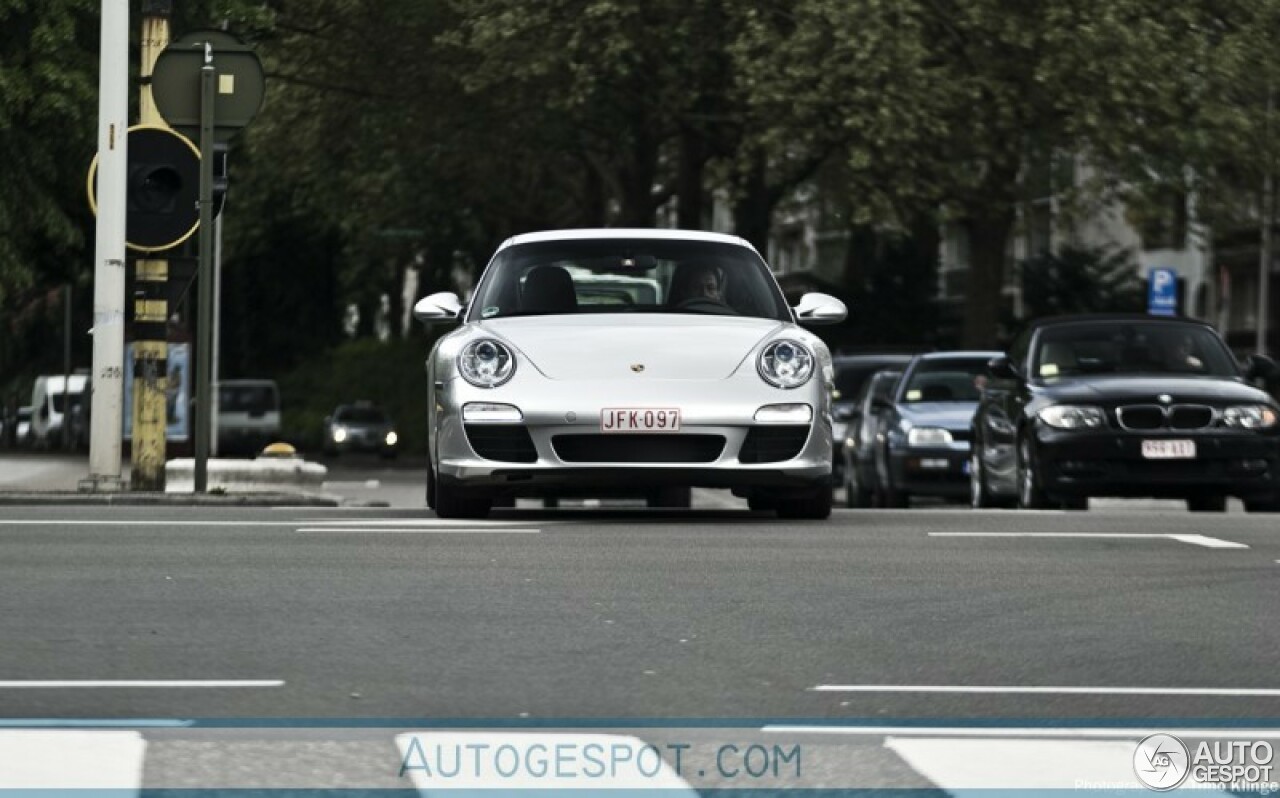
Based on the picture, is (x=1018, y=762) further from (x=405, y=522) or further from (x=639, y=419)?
(x=405, y=522)

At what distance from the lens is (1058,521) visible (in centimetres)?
1522

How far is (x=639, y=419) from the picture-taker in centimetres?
1460

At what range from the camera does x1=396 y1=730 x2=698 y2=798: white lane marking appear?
6340mm

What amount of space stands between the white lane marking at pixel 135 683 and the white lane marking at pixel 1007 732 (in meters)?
1.59

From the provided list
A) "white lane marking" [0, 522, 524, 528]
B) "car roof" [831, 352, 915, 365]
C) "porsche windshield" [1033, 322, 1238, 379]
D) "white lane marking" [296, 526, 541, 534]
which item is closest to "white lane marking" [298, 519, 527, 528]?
"white lane marking" [0, 522, 524, 528]

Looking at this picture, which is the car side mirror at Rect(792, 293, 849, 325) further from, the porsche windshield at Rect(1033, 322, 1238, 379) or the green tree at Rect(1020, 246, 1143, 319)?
the green tree at Rect(1020, 246, 1143, 319)

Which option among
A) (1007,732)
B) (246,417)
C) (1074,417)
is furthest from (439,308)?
(246,417)

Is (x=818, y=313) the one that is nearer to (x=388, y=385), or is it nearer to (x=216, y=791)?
(x=216, y=791)

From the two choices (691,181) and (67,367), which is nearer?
(691,181)

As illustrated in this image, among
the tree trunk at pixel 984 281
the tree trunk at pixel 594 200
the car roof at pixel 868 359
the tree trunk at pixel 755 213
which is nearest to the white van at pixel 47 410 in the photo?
the tree trunk at pixel 594 200

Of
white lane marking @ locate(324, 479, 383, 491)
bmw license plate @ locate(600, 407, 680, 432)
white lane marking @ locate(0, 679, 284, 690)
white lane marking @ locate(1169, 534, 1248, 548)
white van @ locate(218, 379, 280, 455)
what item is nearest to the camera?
white lane marking @ locate(0, 679, 284, 690)

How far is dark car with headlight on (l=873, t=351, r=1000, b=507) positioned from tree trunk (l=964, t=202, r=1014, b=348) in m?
14.2

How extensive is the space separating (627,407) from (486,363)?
2.60 feet

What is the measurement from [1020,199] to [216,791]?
35.4 metres
